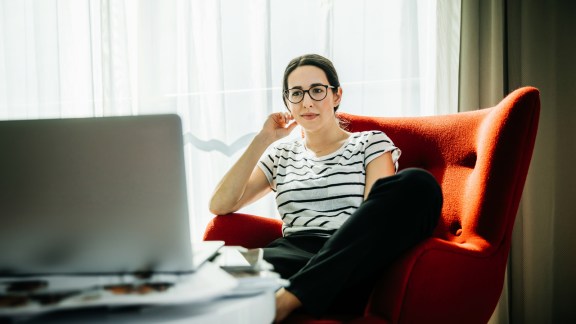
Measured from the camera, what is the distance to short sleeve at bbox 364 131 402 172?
1460 millimetres

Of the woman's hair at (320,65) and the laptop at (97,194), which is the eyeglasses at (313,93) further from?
the laptop at (97,194)

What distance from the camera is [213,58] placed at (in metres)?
2.15

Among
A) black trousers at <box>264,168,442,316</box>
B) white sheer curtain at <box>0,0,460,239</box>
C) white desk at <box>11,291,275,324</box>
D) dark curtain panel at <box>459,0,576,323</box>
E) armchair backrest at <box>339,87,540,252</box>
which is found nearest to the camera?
white desk at <box>11,291,275,324</box>

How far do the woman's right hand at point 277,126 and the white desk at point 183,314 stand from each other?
40.7 inches

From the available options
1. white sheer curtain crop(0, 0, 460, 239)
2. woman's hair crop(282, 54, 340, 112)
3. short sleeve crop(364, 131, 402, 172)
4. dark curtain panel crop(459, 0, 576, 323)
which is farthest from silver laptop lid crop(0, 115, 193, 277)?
dark curtain panel crop(459, 0, 576, 323)

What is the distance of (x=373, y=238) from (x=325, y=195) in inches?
20.5

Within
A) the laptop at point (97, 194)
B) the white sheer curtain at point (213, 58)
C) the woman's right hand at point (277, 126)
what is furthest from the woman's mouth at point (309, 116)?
the laptop at point (97, 194)

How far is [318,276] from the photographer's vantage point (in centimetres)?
90

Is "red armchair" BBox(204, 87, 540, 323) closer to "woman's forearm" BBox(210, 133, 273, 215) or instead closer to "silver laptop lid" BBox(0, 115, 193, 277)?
Result: "woman's forearm" BBox(210, 133, 273, 215)

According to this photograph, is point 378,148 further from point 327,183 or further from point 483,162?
point 483,162

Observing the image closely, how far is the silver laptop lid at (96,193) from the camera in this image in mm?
609

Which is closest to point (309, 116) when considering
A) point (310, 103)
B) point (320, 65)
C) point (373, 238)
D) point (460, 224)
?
point (310, 103)

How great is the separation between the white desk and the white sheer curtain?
1.56m

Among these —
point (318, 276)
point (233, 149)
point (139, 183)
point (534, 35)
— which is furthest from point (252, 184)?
point (534, 35)
